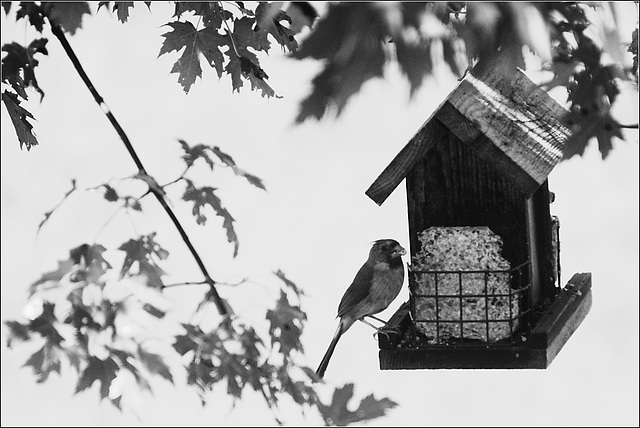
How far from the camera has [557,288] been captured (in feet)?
10.2

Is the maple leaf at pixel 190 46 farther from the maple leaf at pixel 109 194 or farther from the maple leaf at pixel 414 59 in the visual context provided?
the maple leaf at pixel 414 59

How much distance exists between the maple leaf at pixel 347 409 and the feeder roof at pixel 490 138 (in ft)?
1.60

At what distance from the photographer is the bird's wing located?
9.50ft

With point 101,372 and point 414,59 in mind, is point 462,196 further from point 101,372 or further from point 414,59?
point 414,59

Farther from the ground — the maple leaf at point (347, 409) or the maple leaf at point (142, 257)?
the maple leaf at point (142, 257)

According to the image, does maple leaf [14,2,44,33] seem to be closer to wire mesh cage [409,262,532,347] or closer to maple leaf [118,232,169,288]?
maple leaf [118,232,169,288]

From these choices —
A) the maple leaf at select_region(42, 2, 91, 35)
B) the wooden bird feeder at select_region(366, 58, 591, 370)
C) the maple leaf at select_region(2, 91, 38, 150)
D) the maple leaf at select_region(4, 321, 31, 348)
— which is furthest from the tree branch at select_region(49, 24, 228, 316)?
the wooden bird feeder at select_region(366, 58, 591, 370)

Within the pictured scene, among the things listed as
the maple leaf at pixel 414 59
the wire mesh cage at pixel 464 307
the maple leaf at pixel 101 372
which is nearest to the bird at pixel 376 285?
the wire mesh cage at pixel 464 307

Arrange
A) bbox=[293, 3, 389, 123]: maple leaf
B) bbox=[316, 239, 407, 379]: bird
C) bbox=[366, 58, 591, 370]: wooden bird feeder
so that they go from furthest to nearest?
bbox=[316, 239, 407, 379]: bird, bbox=[366, 58, 591, 370]: wooden bird feeder, bbox=[293, 3, 389, 123]: maple leaf

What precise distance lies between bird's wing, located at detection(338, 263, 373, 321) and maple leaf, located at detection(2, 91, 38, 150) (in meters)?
0.93

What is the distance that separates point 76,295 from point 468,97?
1.14 metres

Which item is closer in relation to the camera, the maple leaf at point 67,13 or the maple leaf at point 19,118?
the maple leaf at point 67,13

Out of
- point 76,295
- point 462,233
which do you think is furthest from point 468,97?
point 76,295

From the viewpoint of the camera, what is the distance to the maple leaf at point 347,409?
2.52 m
